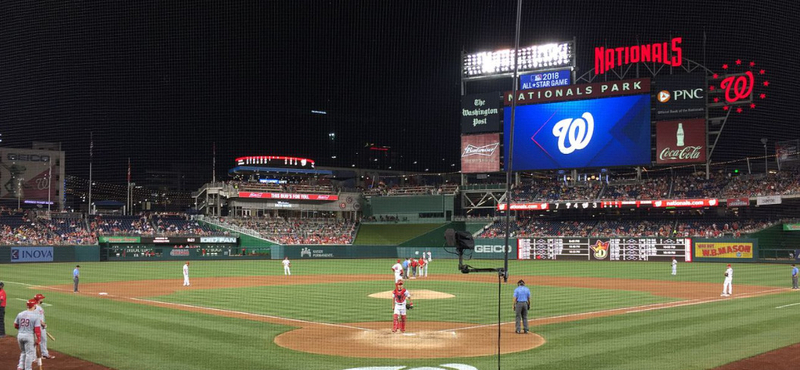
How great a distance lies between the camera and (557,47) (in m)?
55.4

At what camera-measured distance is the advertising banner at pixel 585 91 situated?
168ft

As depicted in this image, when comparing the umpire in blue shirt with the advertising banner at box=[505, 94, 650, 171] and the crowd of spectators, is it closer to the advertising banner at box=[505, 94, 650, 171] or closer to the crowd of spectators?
the advertising banner at box=[505, 94, 650, 171]

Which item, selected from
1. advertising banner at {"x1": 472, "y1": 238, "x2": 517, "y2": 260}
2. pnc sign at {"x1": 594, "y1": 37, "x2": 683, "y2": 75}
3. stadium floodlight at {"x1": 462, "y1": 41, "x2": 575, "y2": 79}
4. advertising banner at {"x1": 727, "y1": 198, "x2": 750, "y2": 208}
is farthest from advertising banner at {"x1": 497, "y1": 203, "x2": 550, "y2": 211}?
advertising banner at {"x1": 727, "y1": 198, "x2": 750, "y2": 208}

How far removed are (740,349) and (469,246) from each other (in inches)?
298

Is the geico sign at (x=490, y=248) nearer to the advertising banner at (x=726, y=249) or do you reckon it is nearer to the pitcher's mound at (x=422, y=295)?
the advertising banner at (x=726, y=249)

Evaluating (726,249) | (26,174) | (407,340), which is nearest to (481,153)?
(726,249)

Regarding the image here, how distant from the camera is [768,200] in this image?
44.2 metres

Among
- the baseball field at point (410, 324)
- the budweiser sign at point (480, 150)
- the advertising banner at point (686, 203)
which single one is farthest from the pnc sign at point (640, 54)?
the baseball field at point (410, 324)

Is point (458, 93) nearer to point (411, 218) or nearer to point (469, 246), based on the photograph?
point (411, 218)

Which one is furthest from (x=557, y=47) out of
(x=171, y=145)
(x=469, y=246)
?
(x=469, y=246)

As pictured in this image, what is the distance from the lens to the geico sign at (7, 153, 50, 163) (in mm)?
65125

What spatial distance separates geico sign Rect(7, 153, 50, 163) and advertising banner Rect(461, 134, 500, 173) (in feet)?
147

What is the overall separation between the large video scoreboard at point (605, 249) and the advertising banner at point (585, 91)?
39.1ft

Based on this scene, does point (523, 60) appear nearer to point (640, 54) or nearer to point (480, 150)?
point (480, 150)
